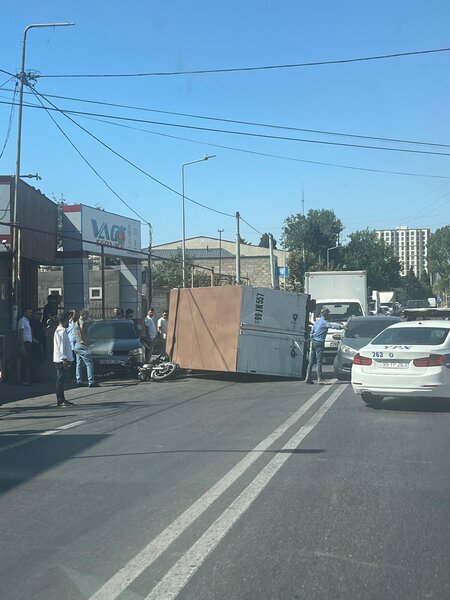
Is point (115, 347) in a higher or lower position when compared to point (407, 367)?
lower

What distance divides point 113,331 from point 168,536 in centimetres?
1439

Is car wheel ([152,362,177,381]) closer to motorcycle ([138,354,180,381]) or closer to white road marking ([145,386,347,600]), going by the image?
motorcycle ([138,354,180,381])

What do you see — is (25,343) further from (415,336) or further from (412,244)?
(412,244)

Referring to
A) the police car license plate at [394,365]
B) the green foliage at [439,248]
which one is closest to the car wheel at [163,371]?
the police car license plate at [394,365]

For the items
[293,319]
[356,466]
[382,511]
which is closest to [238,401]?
[293,319]

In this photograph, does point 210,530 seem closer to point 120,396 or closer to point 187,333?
point 120,396

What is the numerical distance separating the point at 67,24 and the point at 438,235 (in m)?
114

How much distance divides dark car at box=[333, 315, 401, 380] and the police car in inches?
169

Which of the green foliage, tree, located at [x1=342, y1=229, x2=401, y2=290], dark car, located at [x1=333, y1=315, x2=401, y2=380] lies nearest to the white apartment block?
the green foliage

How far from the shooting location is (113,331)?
63.7 feet

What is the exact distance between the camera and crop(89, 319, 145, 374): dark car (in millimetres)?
18484

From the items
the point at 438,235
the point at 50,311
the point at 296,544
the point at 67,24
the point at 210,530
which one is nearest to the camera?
the point at 296,544

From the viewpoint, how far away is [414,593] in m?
4.21

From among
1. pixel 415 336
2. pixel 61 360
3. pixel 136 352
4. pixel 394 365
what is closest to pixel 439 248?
pixel 136 352
